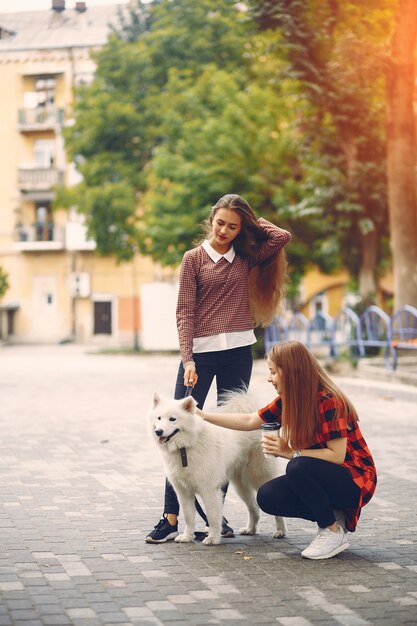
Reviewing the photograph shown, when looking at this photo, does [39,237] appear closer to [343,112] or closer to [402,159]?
[343,112]

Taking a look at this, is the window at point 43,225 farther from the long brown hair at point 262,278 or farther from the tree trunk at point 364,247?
the long brown hair at point 262,278

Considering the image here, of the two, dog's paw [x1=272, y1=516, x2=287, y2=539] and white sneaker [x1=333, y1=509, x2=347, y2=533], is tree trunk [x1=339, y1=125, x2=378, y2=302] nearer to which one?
dog's paw [x1=272, y1=516, x2=287, y2=539]

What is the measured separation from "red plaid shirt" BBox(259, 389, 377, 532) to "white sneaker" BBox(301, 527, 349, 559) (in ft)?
0.40

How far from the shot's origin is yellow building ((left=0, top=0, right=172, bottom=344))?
56.4 metres

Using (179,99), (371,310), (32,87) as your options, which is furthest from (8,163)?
(371,310)

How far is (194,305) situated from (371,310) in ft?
52.2

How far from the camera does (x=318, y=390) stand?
655cm

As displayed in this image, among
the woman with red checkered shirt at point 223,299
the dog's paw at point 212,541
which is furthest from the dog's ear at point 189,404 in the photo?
the dog's paw at point 212,541

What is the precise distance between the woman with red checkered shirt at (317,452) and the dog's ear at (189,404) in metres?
0.48

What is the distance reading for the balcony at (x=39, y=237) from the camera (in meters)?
56.9

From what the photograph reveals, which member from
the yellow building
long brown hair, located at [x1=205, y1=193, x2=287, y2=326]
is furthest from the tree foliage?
long brown hair, located at [x1=205, y1=193, x2=287, y2=326]

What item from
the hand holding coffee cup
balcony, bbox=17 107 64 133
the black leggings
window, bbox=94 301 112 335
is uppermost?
balcony, bbox=17 107 64 133

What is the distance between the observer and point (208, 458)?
22.4 ft

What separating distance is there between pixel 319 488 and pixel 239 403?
852mm
